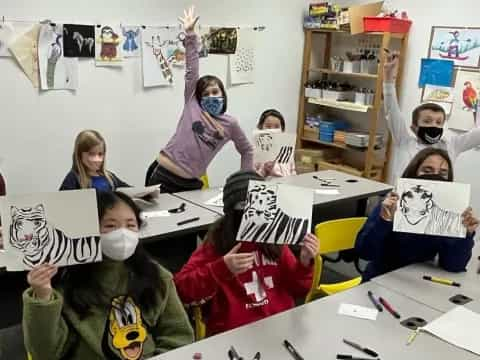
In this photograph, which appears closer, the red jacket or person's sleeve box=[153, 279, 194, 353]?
person's sleeve box=[153, 279, 194, 353]

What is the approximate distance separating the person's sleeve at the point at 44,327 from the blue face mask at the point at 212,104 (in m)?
2.08

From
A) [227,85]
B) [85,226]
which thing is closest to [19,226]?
[85,226]

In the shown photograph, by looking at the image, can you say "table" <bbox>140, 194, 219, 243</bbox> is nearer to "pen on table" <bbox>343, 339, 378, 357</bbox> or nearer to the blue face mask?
the blue face mask

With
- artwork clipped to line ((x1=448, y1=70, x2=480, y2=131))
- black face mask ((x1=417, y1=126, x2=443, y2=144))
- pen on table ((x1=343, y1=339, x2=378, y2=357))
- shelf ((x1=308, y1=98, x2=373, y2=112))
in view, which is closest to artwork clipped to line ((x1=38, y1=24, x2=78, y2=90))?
shelf ((x1=308, y1=98, x2=373, y2=112))

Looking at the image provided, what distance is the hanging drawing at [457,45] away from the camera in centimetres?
445

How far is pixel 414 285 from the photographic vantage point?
2.09m

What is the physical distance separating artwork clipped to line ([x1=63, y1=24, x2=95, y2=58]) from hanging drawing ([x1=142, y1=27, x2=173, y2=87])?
47 centimetres

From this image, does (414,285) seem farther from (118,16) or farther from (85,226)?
(118,16)

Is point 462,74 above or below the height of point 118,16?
below

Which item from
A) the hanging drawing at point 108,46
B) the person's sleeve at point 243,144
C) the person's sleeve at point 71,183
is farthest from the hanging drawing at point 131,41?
the person's sleeve at point 71,183

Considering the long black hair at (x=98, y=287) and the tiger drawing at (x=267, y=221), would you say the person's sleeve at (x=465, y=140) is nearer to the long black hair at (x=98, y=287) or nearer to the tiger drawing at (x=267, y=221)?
the tiger drawing at (x=267, y=221)

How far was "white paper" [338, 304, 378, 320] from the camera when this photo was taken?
1809 millimetres

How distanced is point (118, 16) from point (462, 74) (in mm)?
2990

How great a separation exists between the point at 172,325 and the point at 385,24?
3.96 m
